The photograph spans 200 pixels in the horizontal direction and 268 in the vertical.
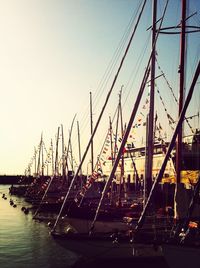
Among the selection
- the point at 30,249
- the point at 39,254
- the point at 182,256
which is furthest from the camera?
the point at 30,249

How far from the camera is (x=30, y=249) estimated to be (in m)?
29.9

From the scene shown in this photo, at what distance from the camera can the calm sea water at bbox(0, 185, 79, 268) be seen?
2514 cm

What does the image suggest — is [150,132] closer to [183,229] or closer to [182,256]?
[183,229]

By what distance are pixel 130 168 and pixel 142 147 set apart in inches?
257

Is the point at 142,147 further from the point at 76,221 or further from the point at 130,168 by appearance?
the point at 76,221

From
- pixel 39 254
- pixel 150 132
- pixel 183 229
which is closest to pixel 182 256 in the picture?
pixel 183 229

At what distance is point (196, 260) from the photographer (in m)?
16.8

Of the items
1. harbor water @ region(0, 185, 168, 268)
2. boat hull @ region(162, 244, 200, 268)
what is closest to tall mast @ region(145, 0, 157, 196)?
harbor water @ region(0, 185, 168, 268)

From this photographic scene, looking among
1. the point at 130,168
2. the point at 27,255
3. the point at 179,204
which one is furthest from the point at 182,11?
the point at 130,168

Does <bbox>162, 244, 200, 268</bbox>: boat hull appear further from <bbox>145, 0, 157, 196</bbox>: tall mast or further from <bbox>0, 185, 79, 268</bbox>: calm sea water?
<bbox>0, 185, 79, 268</bbox>: calm sea water

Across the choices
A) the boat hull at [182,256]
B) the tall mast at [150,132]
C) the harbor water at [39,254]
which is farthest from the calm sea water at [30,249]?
the boat hull at [182,256]

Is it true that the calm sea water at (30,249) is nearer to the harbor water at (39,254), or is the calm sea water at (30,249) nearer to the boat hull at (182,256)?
the harbor water at (39,254)

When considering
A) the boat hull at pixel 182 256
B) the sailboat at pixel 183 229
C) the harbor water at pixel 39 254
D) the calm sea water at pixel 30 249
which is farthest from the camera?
the calm sea water at pixel 30 249

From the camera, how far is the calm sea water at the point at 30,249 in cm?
2514
